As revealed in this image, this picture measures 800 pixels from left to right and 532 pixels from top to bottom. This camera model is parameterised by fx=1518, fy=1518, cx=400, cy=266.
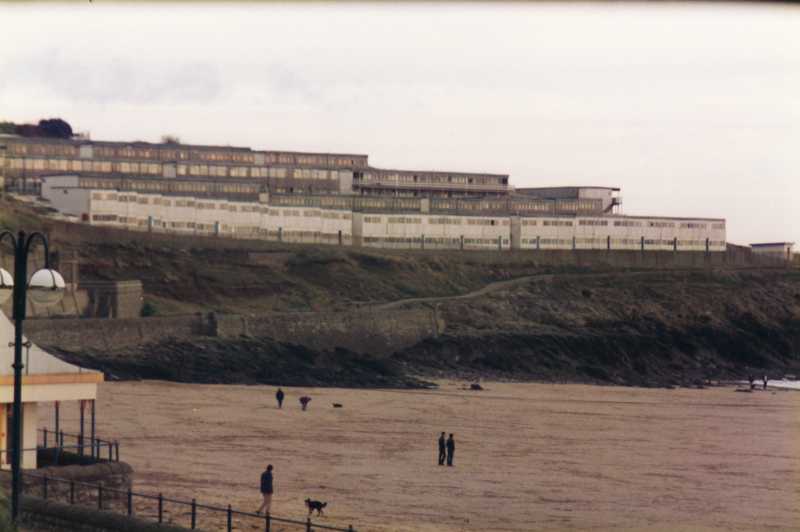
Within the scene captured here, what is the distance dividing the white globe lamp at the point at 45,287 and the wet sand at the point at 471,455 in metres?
9.31

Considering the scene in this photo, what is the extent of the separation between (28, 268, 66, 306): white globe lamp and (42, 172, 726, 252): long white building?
290ft

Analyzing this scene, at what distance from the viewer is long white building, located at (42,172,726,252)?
108875mm

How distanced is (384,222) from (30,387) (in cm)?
9612

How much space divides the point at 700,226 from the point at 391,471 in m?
101

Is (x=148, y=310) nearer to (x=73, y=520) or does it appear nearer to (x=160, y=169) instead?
(x=160, y=169)

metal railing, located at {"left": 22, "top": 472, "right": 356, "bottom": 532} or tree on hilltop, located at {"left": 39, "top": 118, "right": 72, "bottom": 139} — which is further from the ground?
tree on hilltop, located at {"left": 39, "top": 118, "right": 72, "bottom": 139}

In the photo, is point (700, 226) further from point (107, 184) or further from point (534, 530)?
point (534, 530)

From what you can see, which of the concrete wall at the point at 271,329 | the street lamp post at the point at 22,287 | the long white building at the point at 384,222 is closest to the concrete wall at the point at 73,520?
the street lamp post at the point at 22,287

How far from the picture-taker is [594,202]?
13838 centimetres

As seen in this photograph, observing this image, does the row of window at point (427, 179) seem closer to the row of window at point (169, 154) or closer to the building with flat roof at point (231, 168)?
A: the building with flat roof at point (231, 168)

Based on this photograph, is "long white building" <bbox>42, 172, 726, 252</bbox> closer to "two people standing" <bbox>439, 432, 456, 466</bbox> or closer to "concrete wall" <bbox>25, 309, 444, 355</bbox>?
"concrete wall" <bbox>25, 309, 444, 355</bbox>

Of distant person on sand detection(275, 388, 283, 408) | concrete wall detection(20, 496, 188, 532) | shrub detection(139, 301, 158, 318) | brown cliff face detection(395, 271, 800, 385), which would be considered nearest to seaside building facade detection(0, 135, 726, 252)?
brown cliff face detection(395, 271, 800, 385)

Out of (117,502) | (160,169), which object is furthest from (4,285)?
(160,169)

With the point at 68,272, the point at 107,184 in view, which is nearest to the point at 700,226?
the point at 107,184
